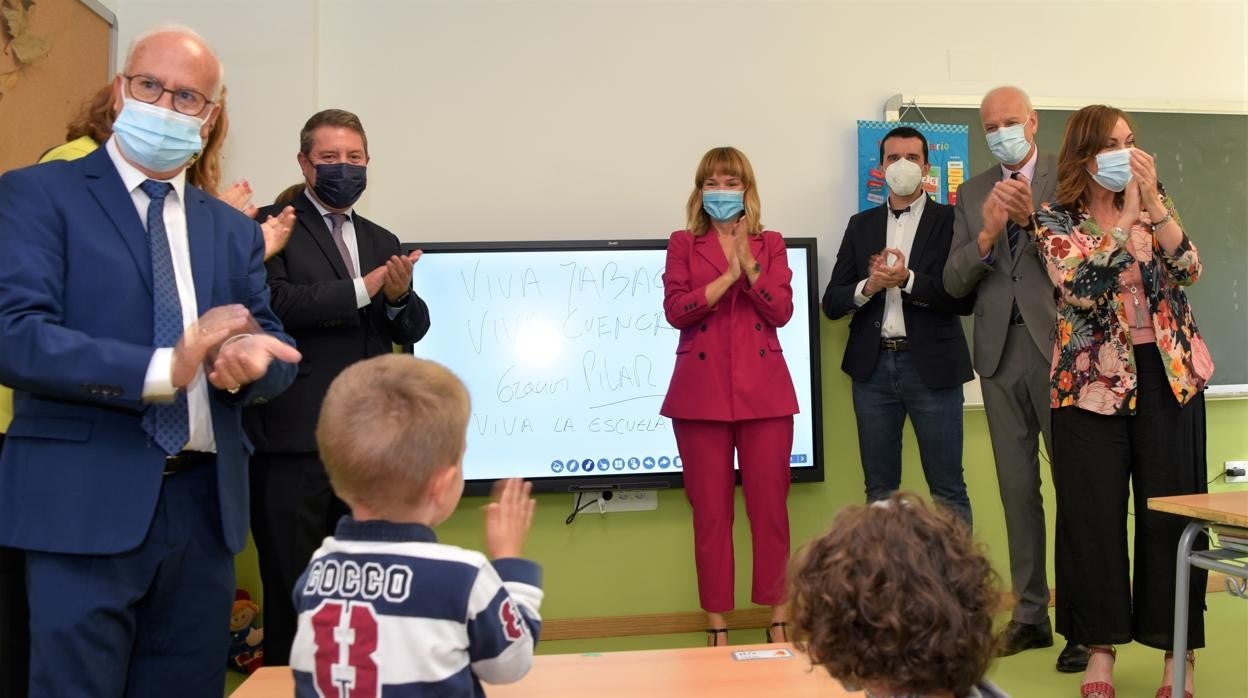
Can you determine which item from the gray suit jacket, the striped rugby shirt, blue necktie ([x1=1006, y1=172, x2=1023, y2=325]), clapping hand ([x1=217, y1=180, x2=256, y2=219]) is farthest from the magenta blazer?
the striped rugby shirt

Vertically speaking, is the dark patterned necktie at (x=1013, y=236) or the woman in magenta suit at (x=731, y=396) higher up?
the dark patterned necktie at (x=1013, y=236)

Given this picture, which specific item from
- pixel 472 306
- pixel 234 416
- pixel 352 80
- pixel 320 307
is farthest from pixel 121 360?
pixel 352 80

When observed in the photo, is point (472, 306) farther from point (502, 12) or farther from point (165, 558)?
point (165, 558)

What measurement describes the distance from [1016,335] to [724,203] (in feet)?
3.56

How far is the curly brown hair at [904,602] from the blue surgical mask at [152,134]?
4.37 ft

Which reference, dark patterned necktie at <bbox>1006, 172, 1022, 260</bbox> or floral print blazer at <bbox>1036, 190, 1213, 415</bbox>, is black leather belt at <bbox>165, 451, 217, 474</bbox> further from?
dark patterned necktie at <bbox>1006, 172, 1022, 260</bbox>

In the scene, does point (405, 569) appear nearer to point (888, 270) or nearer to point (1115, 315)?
point (1115, 315)

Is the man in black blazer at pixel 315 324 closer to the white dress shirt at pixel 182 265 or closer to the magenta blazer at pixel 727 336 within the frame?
the white dress shirt at pixel 182 265

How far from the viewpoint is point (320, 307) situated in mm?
2363

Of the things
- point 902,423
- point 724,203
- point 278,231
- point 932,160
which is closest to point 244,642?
point 278,231

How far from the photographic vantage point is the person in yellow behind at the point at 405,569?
107cm

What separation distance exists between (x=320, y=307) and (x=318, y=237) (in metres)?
0.29

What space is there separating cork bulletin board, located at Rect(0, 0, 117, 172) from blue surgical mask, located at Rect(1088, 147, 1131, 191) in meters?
3.02

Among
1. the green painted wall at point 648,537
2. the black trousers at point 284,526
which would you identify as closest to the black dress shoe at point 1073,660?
the green painted wall at point 648,537
